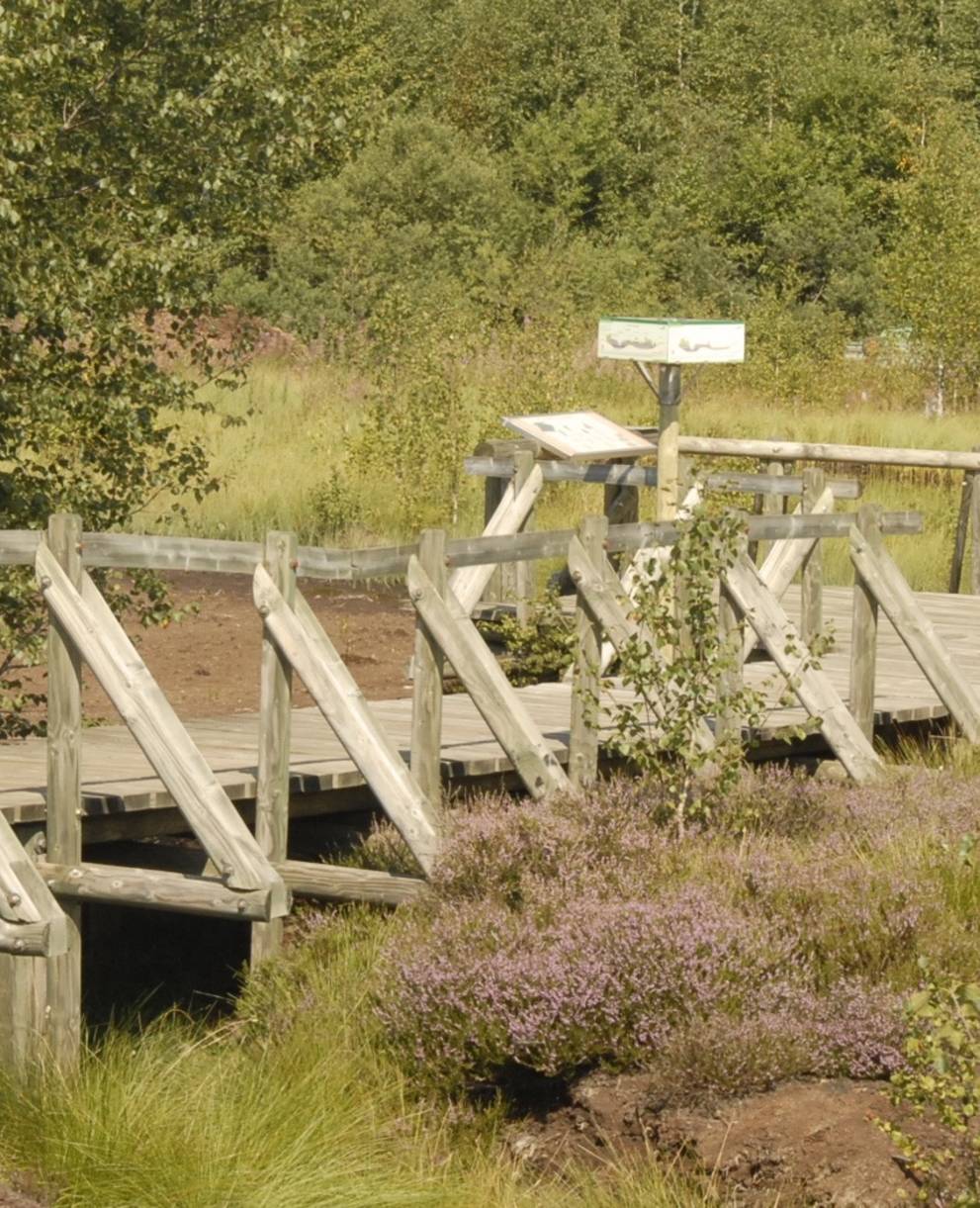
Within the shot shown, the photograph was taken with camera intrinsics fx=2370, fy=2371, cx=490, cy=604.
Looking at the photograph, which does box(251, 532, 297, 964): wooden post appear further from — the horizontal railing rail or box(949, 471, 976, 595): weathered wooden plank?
box(949, 471, 976, 595): weathered wooden plank

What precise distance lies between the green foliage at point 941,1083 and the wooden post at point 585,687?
8.25 feet

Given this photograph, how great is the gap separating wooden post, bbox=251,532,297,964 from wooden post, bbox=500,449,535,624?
12.3ft

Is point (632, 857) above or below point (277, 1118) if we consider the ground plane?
above

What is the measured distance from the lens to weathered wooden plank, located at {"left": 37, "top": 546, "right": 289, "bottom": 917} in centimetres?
719

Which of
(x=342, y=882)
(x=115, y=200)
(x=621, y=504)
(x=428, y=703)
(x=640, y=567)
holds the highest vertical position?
(x=115, y=200)

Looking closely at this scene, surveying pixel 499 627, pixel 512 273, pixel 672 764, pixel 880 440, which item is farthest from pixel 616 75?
pixel 672 764

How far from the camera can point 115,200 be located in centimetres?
927

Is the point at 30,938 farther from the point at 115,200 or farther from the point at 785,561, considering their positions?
the point at 785,561

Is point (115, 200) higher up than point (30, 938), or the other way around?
point (115, 200)

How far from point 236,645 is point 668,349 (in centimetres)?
611

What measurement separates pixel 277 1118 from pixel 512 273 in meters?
26.3

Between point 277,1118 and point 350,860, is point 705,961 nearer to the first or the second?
point 277,1118

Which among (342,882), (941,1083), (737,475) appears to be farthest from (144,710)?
(737,475)

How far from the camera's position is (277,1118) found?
21.5ft
